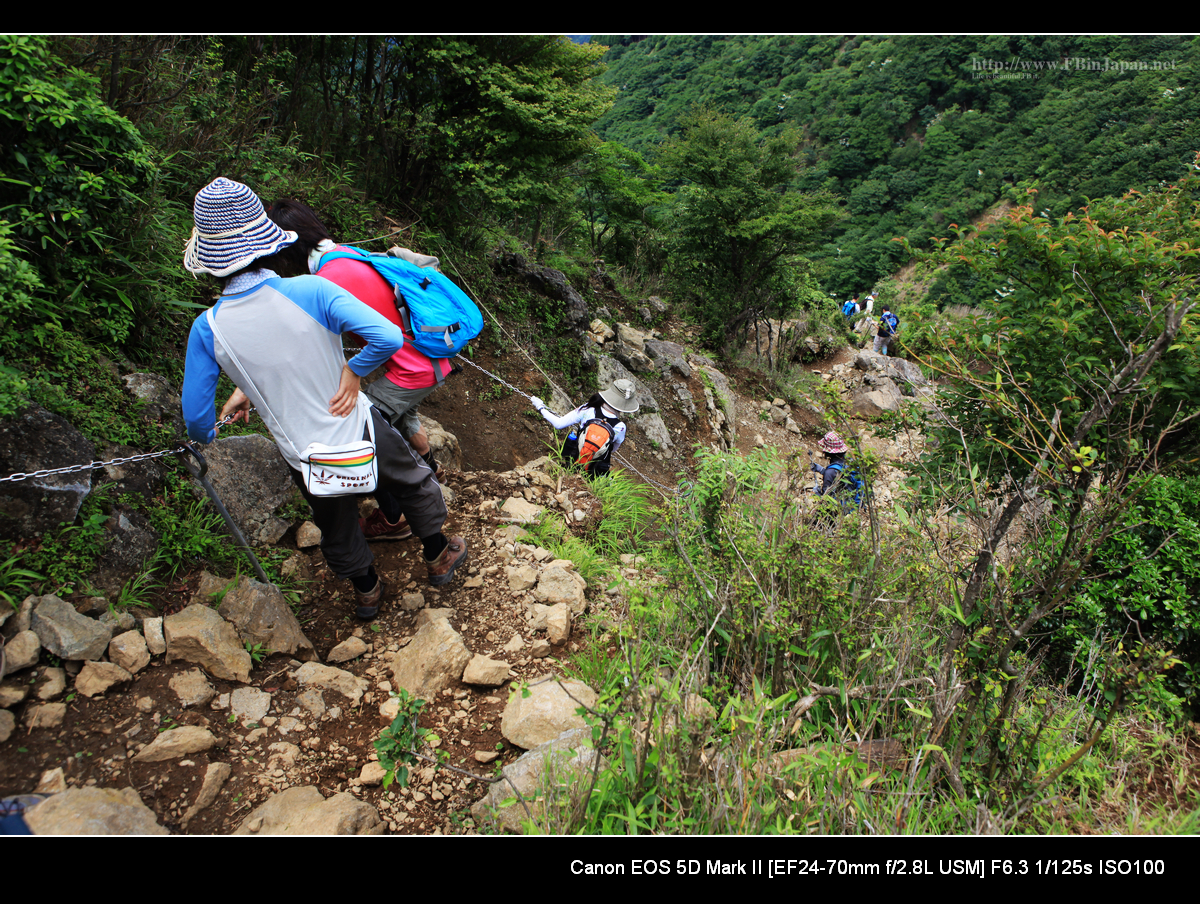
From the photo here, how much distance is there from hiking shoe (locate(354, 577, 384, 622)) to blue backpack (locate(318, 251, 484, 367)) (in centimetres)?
123

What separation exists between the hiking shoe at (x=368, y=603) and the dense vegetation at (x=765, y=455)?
706mm

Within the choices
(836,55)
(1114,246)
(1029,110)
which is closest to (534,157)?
(1114,246)

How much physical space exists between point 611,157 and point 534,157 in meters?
6.25

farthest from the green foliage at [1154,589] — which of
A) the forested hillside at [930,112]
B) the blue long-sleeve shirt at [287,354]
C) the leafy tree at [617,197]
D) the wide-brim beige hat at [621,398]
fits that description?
the forested hillside at [930,112]

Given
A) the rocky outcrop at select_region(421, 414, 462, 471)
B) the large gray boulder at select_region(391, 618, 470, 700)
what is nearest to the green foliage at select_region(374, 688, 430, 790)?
the large gray boulder at select_region(391, 618, 470, 700)

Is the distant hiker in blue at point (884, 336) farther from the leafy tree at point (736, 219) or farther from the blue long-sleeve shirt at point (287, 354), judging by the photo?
the blue long-sleeve shirt at point (287, 354)

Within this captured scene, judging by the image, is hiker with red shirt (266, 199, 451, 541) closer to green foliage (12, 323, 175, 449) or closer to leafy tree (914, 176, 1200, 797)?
green foliage (12, 323, 175, 449)

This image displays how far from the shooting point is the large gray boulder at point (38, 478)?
226 centimetres

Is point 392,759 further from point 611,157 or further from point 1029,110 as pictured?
point 1029,110

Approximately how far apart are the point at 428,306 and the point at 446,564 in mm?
1328

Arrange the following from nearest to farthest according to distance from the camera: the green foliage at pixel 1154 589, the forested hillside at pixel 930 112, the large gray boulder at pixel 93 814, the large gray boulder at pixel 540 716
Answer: the large gray boulder at pixel 93 814, the large gray boulder at pixel 540 716, the green foliage at pixel 1154 589, the forested hillside at pixel 930 112

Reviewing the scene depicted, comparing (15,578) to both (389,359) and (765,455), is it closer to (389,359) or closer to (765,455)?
(389,359)

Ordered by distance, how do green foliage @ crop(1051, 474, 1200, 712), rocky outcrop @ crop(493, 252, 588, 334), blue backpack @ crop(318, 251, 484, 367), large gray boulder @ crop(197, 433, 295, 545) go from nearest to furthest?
1. blue backpack @ crop(318, 251, 484, 367)
2. large gray boulder @ crop(197, 433, 295, 545)
3. green foliage @ crop(1051, 474, 1200, 712)
4. rocky outcrop @ crop(493, 252, 588, 334)

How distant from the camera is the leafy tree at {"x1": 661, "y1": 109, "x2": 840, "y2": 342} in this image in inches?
435
